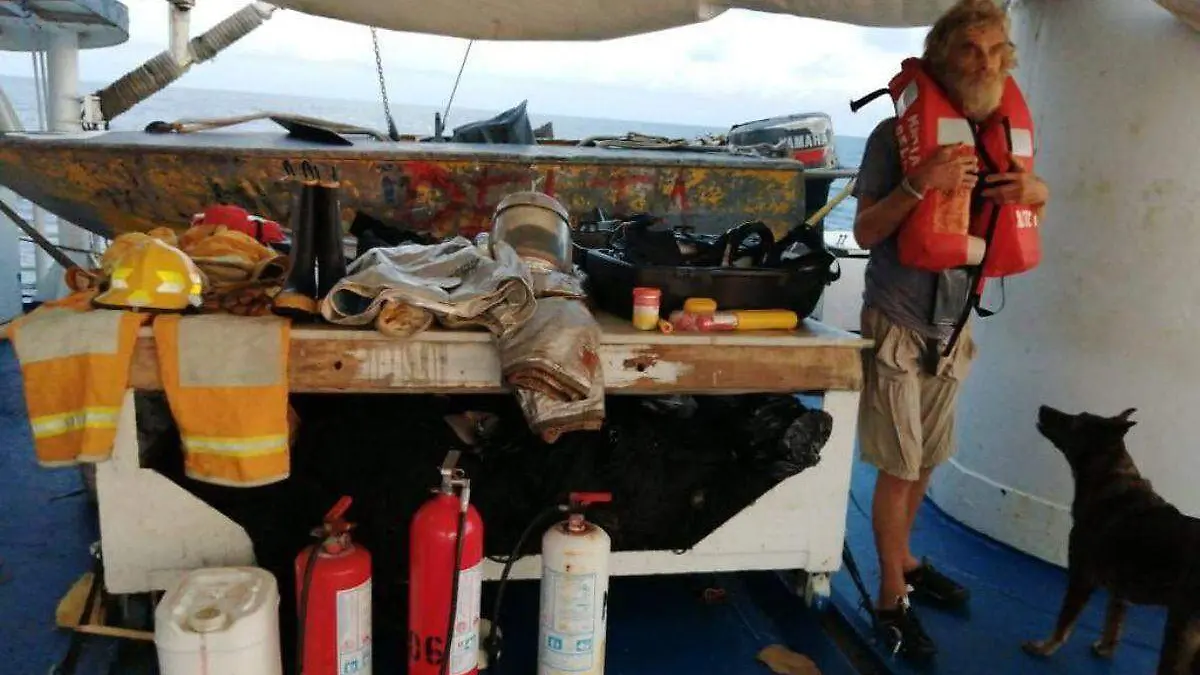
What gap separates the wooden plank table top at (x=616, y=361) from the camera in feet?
6.68

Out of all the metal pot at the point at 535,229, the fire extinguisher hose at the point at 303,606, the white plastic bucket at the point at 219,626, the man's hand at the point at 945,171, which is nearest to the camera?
the white plastic bucket at the point at 219,626

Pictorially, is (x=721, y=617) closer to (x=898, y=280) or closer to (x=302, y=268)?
(x=898, y=280)

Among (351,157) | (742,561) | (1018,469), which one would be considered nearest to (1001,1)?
(1018,469)

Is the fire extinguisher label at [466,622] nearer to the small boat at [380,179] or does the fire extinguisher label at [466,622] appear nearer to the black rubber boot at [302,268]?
the black rubber boot at [302,268]

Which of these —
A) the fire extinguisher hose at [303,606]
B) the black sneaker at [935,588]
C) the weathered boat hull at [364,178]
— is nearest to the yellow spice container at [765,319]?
the black sneaker at [935,588]

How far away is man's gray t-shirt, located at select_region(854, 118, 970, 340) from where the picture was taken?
2365 mm

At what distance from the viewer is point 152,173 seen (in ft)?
12.0

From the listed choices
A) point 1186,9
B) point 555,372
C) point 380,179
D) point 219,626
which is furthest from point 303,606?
point 1186,9

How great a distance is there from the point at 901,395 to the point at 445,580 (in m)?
1.40

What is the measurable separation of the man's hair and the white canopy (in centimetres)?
96

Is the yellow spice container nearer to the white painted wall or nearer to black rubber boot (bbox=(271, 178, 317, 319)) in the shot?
black rubber boot (bbox=(271, 178, 317, 319))

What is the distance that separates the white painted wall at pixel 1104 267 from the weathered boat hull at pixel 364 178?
145cm

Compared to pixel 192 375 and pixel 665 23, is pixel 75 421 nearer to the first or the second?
pixel 192 375

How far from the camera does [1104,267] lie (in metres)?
2.86
